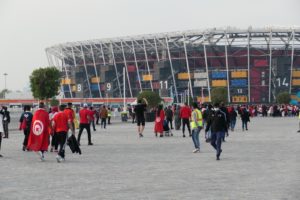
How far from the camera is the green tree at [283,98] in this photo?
360ft

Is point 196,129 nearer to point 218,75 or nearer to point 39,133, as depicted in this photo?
point 39,133

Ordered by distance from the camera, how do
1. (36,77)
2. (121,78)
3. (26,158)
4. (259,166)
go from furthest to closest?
1. (121,78)
2. (36,77)
3. (26,158)
4. (259,166)

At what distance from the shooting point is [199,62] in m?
122

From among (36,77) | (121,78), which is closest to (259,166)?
(36,77)

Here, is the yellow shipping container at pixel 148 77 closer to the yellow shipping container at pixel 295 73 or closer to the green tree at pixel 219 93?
the green tree at pixel 219 93

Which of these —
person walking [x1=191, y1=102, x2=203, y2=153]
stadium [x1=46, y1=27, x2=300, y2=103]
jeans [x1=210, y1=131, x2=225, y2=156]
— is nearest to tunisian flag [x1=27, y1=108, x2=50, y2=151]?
jeans [x1=210, y1=131, x2=225, y2=156]

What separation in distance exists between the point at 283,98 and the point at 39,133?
9639 centimetres

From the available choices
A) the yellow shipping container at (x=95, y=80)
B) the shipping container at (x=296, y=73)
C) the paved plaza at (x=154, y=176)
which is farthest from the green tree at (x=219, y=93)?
the paved plaza at (x=154, y=176)

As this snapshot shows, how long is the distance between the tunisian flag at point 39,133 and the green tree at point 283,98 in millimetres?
96136

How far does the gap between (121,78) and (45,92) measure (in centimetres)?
3647

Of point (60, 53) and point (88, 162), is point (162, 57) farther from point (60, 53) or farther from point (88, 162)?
point (88, 162)

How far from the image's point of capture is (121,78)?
431ft

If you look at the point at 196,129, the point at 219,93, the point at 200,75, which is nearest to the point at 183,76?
the point at 200,75

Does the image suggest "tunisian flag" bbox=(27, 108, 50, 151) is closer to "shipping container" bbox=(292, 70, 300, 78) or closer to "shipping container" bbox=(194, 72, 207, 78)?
"shipping container" bbox=(194, 72, 207, 78)
